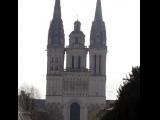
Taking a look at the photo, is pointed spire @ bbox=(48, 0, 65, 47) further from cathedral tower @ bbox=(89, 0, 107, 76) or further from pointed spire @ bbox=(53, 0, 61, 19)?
cathedral tower @ bbox=(89, 0, 107, 76)

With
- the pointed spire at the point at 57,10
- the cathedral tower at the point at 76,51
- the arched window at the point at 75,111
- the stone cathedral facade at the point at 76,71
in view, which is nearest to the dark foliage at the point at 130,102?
the arched window at the point at 75,111

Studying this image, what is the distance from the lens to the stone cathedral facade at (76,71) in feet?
356

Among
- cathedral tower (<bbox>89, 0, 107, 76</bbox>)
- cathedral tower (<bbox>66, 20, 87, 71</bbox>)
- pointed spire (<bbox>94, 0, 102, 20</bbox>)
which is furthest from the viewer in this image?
pointed spire (<bbox>94, 0, 102, 20</bbox>)

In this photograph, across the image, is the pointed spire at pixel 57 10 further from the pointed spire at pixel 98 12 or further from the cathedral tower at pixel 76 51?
the pointed spire at pixel 98 12

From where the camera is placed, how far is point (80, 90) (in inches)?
4380

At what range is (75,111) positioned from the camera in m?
107

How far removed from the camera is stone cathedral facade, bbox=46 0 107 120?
108562 mm

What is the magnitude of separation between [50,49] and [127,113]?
8067 cm

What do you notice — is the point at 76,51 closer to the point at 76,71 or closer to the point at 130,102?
the point at 76,71

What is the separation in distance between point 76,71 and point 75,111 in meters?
7.00

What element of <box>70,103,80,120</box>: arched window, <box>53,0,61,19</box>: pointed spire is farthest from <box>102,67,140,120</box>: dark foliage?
<box>53,0,61,19</box>: pointed spire

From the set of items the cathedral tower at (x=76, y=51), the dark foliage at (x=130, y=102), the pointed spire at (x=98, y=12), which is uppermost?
the pointed spire at (x=98, y=12)
